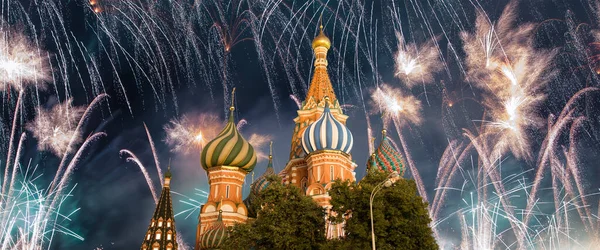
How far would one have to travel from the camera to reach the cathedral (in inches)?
1430

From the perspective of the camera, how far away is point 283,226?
22.9 m

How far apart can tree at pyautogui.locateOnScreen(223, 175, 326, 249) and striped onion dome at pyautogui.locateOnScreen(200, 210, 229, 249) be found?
11.9 metres

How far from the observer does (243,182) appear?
41062mm

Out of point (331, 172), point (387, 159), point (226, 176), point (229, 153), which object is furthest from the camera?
point (387, 159)

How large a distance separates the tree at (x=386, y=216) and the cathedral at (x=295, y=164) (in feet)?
28.7

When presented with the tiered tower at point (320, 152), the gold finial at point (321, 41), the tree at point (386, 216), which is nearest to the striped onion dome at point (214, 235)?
the tiered tower at point (320, 152)

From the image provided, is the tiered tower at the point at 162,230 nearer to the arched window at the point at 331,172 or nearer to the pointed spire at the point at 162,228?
the pointed spire at the point at 162,228

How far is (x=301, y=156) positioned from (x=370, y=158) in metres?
6.55

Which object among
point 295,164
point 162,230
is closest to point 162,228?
point 162,230

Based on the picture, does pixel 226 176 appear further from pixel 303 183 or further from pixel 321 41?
pixel 321 41

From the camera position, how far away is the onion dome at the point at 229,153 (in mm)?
40500

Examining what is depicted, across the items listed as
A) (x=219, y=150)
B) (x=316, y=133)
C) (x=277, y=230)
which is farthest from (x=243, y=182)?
(x=277, y=230)

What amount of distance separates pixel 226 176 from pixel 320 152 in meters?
8.01

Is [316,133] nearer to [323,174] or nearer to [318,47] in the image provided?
[323,174]
